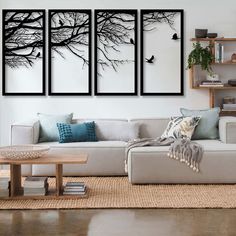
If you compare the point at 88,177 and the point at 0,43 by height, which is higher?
the point at 0,43

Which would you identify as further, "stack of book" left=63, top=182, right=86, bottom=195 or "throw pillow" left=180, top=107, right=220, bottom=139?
"throw pillow" left=180, top=107, right=220, bottom=139

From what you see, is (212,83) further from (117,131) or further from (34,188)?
(34,188)

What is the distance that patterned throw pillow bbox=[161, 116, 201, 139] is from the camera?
614 cm

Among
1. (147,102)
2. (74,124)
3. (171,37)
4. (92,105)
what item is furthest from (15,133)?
(171,37)

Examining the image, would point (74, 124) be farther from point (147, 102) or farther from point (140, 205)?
point (140, 205)

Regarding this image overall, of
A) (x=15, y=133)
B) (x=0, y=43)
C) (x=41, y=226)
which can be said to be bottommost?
(x=41, y=226)

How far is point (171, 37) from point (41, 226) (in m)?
3.79

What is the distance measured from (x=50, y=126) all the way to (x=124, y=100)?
1157 mm

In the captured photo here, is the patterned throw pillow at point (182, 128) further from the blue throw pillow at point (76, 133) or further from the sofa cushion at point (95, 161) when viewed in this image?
the blue throw pillow at point (76, 133)

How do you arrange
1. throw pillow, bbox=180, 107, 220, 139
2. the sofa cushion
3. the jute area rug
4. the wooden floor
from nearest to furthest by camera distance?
the wooden floor → the jute area rug → the sofa cushion → throw pillow, bbox=180, 107, 220, 139

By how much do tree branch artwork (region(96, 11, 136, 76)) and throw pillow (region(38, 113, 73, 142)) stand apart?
102 cm

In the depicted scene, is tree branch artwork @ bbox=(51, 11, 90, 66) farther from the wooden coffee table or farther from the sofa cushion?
the wooden coffee table

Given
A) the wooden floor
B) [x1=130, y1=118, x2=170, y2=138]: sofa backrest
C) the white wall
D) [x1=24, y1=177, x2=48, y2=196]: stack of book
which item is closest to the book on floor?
[x1=24, y1=177, x2=48, y2=196]: stack of book

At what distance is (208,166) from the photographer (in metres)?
5.56
